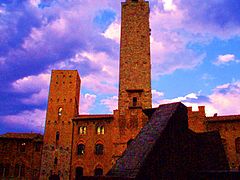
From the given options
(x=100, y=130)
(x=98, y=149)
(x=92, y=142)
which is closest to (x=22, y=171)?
(x=92, y=142)

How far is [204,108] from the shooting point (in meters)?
22.0

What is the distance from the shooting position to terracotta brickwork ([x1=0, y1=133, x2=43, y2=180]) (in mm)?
24625

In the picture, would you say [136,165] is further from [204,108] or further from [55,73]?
[55,73]

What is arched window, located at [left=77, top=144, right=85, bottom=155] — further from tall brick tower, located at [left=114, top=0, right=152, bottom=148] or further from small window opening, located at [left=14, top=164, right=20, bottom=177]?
small window opening, located at [left=14, top=164, right=20, bottom=177]

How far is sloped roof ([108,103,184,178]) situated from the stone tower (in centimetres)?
1593

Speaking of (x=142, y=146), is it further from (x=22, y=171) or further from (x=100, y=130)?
(x=22, y=171)

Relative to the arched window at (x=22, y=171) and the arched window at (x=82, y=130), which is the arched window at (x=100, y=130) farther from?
the arched window at (x=22, y=171)

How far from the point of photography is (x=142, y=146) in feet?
21.5

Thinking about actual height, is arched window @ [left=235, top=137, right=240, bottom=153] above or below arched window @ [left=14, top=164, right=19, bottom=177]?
above

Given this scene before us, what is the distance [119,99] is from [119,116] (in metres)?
1.85

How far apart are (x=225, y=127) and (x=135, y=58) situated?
38.2 feet

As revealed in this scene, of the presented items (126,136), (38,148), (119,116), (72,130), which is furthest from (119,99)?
(38,148)

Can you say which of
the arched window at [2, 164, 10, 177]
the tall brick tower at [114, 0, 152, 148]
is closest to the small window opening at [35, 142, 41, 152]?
the arched window at [2, 164, 10, 177]

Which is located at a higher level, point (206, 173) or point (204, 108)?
point (204, 108)
